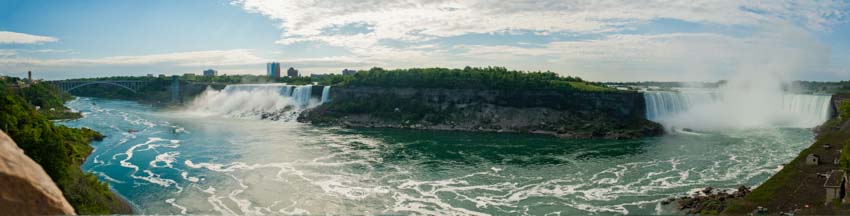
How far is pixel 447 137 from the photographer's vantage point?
41594 millimetres

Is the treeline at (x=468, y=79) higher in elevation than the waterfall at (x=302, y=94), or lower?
higher

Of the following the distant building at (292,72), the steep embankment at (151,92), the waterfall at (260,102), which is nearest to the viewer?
the waterfall at (260,102)

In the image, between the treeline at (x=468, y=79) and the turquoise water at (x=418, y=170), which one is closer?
the turquoise water at (x=418, y=170)

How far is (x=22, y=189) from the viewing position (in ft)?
12.7

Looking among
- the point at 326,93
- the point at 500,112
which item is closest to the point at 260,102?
the point at 326,93

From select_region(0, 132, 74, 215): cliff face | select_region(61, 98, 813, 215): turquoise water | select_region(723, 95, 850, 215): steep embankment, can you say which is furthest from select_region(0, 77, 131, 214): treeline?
select_region(723, 95, 850, 215): steep embankment

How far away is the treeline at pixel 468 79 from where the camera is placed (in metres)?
52.6

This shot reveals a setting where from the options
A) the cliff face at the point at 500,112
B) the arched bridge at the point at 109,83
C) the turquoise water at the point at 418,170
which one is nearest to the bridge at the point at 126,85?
the arched bridge at the point at 109,83

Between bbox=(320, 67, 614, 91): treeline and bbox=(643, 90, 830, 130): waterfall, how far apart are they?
5.46m

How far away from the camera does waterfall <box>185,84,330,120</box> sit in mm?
58188

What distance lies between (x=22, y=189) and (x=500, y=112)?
4678 centimetres

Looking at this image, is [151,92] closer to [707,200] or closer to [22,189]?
[707,200]

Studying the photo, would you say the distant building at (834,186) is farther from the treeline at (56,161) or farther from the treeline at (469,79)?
the treeline at (469,79)

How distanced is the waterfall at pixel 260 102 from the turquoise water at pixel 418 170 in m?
15.2
